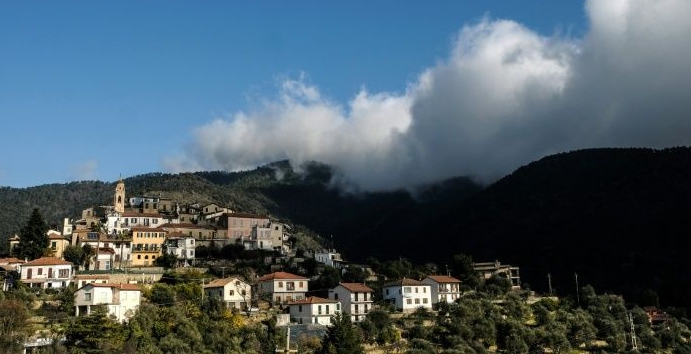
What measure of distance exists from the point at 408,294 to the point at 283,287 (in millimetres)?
16113

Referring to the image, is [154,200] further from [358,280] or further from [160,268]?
[358,280]

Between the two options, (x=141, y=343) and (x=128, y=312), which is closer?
(x=141, y=343)

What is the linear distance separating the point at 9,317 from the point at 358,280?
1937 inches

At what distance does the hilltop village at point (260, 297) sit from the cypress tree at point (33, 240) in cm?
Answer: 42

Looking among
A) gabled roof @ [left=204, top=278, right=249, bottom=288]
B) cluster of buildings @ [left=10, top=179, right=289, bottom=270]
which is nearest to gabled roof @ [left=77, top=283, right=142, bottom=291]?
gabled roof @ [left=204, top=278, right=249, bottom=288]

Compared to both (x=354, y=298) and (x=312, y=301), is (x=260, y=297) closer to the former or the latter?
(x=312, y=301)

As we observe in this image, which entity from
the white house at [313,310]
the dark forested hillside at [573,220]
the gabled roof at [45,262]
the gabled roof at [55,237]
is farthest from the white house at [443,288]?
the gabled roof at [55,237]

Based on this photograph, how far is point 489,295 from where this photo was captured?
98.6m

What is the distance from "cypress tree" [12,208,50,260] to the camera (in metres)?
88.6

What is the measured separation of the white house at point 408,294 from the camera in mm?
90500

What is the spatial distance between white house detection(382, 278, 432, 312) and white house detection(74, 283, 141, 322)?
33371 mm

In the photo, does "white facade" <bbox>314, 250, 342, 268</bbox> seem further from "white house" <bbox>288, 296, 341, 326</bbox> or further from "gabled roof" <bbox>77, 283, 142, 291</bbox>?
"gabled roof" <bbox>77, 283, 142, 291</bbox>

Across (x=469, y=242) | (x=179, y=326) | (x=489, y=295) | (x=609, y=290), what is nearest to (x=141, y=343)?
(x=179, y=326)

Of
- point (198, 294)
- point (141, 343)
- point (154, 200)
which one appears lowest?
point (141, 343)
